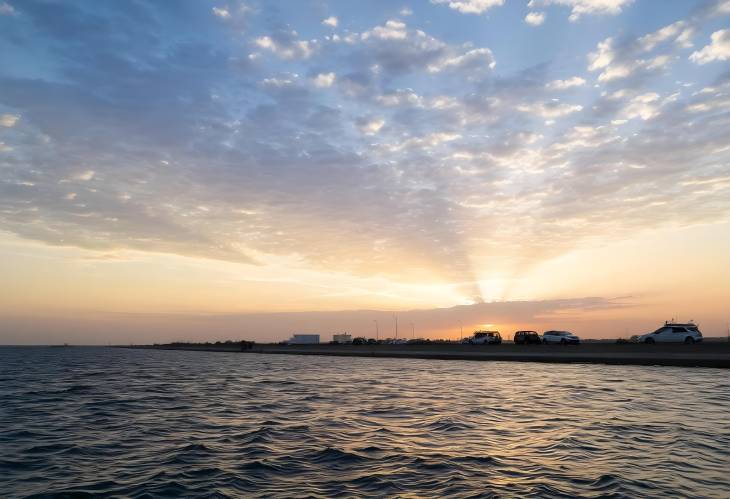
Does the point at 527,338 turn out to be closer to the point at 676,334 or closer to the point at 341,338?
the point at 676,334

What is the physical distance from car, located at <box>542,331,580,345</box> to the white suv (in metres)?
12.5

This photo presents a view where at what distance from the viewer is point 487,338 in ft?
286

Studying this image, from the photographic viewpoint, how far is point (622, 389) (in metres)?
28.2

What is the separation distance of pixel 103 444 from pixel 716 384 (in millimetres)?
31332

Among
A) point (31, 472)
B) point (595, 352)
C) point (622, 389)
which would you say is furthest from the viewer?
point (595, 352)

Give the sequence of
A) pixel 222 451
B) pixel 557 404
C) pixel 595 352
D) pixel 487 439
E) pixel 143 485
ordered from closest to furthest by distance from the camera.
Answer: pixel 143 485 < pixel 222 451 < pixel 487 439 < pixel 557 404 < pixel 595 352

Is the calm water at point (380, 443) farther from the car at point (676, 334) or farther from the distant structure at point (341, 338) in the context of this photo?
the distant structure at point (341, 338)

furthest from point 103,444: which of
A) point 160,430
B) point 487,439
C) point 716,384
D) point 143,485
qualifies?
point 716,384

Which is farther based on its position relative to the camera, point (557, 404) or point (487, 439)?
point (557, 404)

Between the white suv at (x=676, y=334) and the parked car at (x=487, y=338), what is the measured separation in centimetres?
Result: 2792

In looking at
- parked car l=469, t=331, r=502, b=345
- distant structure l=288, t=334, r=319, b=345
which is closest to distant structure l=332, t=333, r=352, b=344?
distant structure l=288, t=334, r=319, b=345

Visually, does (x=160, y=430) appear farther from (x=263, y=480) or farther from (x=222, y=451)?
(x=263, y=480)

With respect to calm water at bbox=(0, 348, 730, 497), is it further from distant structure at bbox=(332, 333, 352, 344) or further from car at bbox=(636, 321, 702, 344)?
distant structure at bbox=(332, 333, 352, 344)

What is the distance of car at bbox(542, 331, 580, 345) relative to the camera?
73188 millimetres
